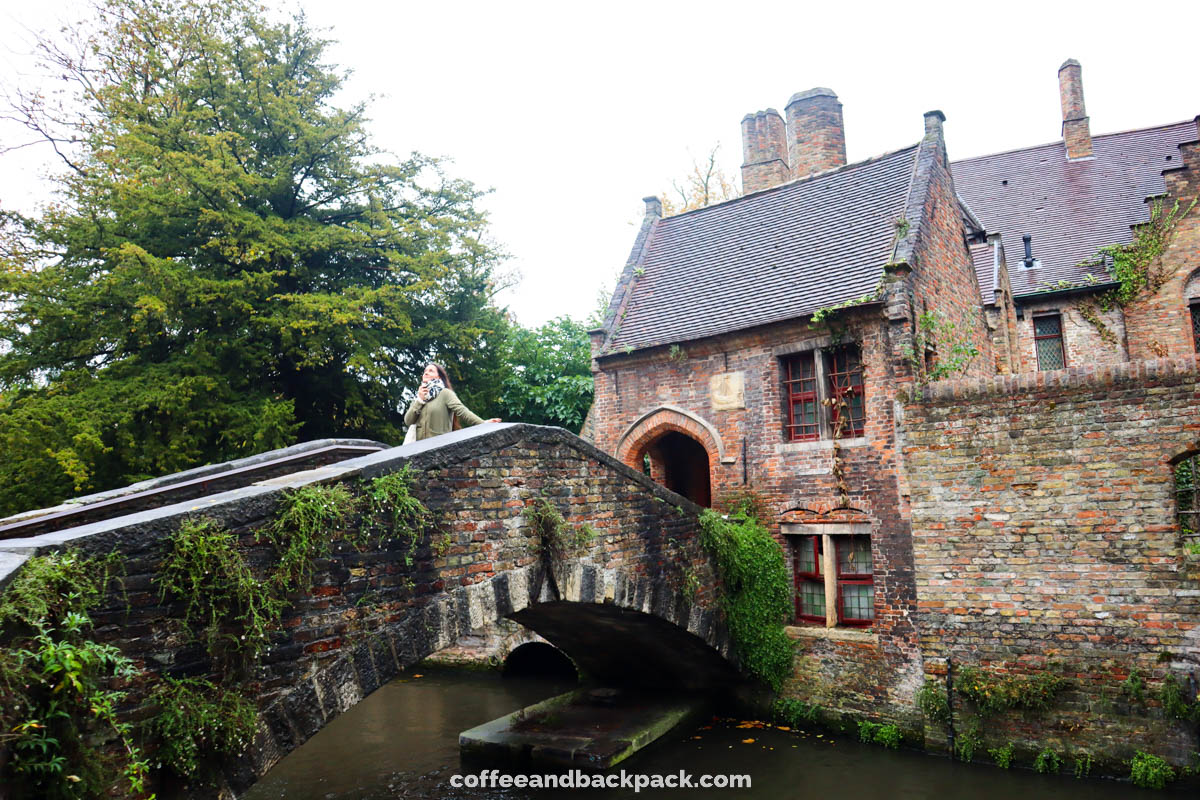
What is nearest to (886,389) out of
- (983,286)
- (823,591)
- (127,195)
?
(823,591)

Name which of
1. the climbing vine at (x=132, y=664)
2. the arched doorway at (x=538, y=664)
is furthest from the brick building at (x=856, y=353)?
the climbing vine at (x=132, y=664)

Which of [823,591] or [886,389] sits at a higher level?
[886,389]

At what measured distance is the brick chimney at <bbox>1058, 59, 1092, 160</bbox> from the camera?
21578 millimetres

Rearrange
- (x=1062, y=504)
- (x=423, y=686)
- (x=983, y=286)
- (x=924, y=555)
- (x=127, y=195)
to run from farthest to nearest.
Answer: (x=983, y=286), (x=423, y=686), (x=127, y=195), (x=924, y=555), (x=1062, y=504)

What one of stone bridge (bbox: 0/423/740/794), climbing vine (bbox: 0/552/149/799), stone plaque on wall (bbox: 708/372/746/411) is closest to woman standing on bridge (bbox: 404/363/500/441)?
stone bridge (bbox: 0/423/740/794)

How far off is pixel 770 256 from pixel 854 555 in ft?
18.4

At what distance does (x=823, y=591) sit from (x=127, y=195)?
1300 cm

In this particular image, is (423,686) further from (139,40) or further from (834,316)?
(139,40)

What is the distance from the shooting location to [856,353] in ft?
39.4

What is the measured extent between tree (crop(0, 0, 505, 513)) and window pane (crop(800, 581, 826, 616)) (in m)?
8.12

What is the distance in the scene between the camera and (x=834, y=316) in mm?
11812

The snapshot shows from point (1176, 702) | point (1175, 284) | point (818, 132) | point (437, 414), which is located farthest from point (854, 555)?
point (1175, 284)

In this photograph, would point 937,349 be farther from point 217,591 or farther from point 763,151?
point 217,591

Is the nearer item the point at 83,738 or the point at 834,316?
the point at 83,738
